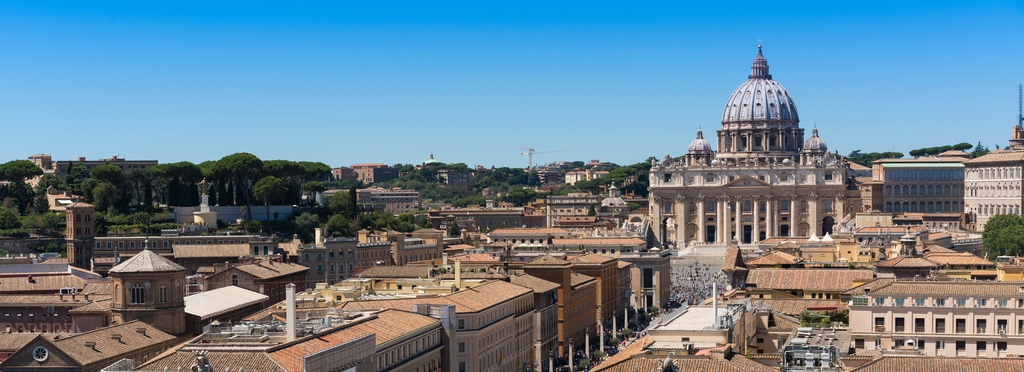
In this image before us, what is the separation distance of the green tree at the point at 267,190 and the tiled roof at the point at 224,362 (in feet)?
255

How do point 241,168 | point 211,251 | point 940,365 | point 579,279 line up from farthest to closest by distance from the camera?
1. point 241,168
2. point 211,251
3. point 579,279
4. point 940,365

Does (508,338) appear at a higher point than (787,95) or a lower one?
lower

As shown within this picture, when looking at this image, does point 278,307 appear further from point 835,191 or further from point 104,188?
point 835,191

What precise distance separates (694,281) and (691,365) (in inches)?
2875

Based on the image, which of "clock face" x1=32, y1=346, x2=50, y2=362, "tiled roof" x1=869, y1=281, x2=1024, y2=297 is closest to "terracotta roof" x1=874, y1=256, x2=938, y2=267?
"tiled roof" x1=869, y1=281, x2=1024, y2=297

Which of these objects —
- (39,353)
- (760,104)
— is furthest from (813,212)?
(39,353)

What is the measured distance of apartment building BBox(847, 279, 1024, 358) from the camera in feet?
126

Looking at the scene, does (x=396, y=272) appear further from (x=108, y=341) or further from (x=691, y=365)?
(x=691, y=365)

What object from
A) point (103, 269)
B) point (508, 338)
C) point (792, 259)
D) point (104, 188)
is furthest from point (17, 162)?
point (508, 338)

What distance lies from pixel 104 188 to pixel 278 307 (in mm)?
64102

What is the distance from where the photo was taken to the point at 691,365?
29.3 meters

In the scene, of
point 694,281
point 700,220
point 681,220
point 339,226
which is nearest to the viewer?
point 694,281

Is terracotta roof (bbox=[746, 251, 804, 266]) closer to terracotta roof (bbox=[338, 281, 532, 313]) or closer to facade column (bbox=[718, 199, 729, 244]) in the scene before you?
terracotta roof (bbox=[338, 281, 532, 313])

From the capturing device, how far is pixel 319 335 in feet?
114
